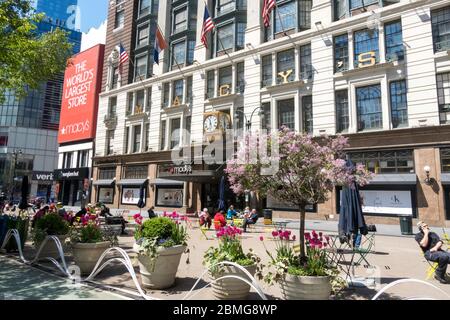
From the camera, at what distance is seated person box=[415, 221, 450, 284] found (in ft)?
25.3

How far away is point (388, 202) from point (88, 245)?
19.4 metres

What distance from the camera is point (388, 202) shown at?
2095cm

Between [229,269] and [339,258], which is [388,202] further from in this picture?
[229,269]

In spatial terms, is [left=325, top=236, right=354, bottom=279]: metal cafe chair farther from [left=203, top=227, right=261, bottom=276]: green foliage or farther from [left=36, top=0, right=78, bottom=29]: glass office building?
[left=36, top=0, right=78, bottom=29]: glass office building

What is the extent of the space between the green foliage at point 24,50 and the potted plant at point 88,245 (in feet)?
28.5

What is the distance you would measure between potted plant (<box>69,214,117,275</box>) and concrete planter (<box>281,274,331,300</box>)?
200 inches

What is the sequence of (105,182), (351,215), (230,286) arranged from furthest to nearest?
1. (105,182)
2. (351,215)
3. (230,286)

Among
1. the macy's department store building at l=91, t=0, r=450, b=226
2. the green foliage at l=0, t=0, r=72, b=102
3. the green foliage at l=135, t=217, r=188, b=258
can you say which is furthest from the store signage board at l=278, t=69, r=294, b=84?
the green foliage at l=135, t=217, r=188, b=258

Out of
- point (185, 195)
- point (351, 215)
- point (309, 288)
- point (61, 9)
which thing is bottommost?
point (309, 288)

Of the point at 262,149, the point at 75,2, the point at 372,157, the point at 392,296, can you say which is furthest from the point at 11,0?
the point at 75,2

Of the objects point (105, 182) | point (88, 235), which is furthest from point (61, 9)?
point (88, 235)

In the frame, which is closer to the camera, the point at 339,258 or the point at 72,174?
the point at 339,258

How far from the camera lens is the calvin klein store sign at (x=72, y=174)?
1728 inches

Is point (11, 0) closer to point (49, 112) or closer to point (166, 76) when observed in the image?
point (166, 76)
